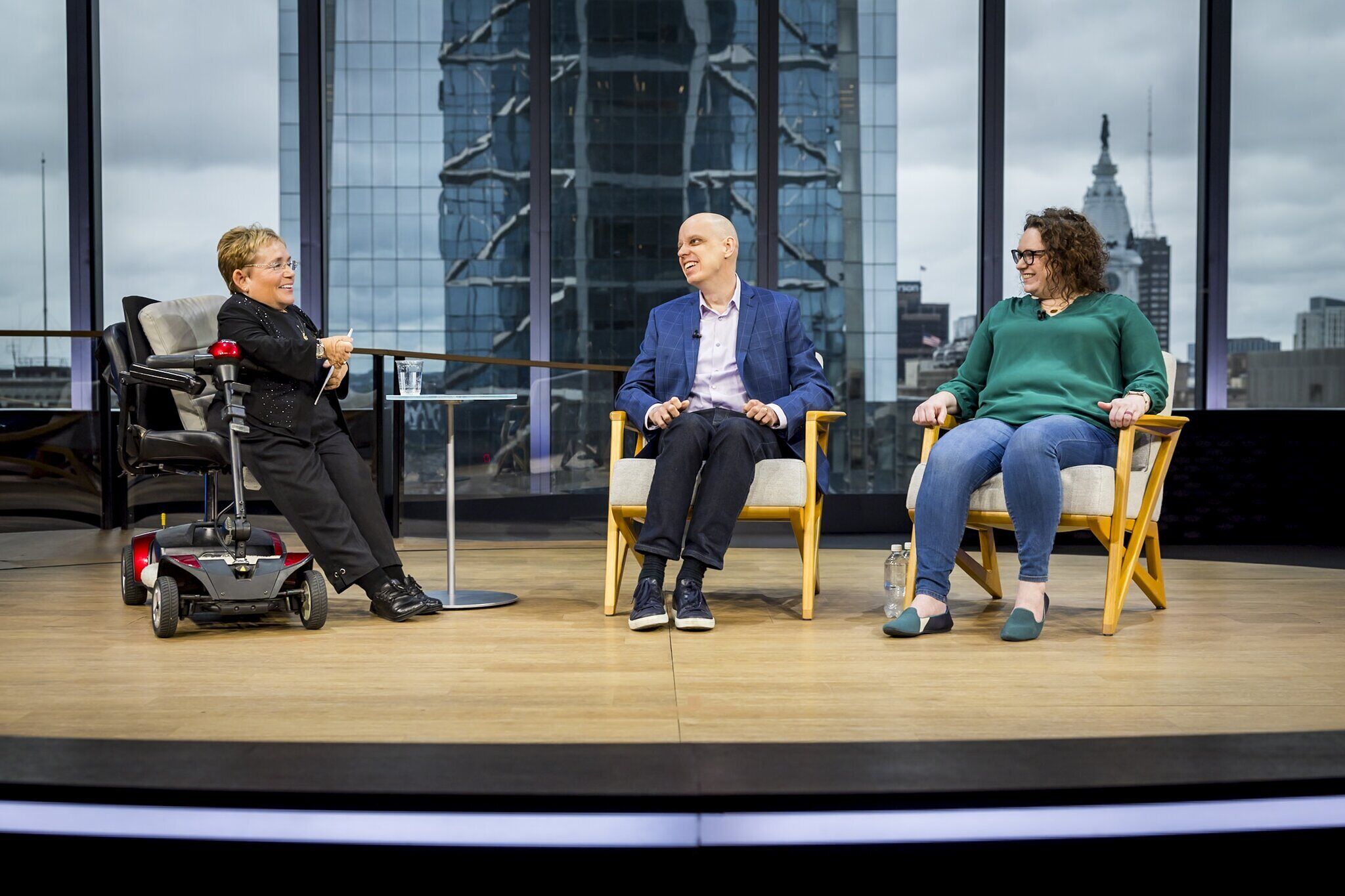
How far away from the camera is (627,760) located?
1619mm

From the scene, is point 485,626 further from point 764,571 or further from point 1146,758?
point 1146,758

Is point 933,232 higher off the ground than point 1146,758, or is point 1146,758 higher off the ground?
point 933,232

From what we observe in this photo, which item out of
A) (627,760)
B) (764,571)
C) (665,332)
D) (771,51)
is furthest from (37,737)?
(771,51)

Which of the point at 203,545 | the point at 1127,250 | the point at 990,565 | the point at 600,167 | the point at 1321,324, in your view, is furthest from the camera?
the point at 600,167

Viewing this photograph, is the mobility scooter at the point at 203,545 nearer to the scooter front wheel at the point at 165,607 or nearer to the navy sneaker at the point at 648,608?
the scooter front wheel at the point at 165,607

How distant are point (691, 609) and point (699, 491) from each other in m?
0.32

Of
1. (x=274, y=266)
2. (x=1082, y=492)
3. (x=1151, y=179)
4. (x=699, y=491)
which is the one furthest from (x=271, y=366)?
(x=1151, y=179)

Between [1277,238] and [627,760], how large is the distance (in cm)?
584

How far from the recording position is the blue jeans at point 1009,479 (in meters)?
2.92

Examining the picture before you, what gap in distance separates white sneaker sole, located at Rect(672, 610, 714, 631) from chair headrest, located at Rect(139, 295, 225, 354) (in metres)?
1.62

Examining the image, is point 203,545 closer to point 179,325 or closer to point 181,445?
point 181,445

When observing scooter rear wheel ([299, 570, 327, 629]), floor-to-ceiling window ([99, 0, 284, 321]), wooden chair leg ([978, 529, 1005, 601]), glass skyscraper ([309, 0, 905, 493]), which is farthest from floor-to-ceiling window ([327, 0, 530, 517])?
scooter rear wheel ([299, 570, 327, 629])

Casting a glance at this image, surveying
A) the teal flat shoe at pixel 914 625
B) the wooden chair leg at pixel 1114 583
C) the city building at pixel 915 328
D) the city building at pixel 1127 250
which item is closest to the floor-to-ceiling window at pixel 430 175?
the city building at pixel 915 328

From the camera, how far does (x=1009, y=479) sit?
295 centimetres
